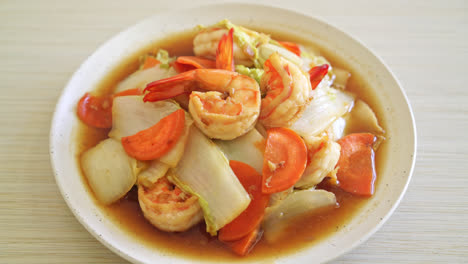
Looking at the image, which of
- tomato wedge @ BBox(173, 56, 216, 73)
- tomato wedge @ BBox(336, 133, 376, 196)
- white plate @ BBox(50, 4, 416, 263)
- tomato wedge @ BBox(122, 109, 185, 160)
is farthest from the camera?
tomato wedge @ BBox(173, 56, 216, 73)

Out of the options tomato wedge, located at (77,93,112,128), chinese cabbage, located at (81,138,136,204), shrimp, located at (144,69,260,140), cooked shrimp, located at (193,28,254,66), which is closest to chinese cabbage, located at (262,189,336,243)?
shrimp, located at (144,69,260,140)

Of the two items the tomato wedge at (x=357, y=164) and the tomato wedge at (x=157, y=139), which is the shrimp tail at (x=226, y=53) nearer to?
the tomato wedge at (x=157, y=139)

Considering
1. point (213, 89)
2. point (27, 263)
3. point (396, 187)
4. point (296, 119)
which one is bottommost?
point (27, 263)

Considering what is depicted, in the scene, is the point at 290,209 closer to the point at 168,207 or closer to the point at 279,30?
the point at 168,207

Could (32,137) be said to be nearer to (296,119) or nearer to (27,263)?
(27,263)

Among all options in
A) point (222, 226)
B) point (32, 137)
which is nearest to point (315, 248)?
point (222, 226)

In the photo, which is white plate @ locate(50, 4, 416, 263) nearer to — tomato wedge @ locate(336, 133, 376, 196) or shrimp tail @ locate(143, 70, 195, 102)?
tomato wedge @ locate(336, 133, 376, 196)
